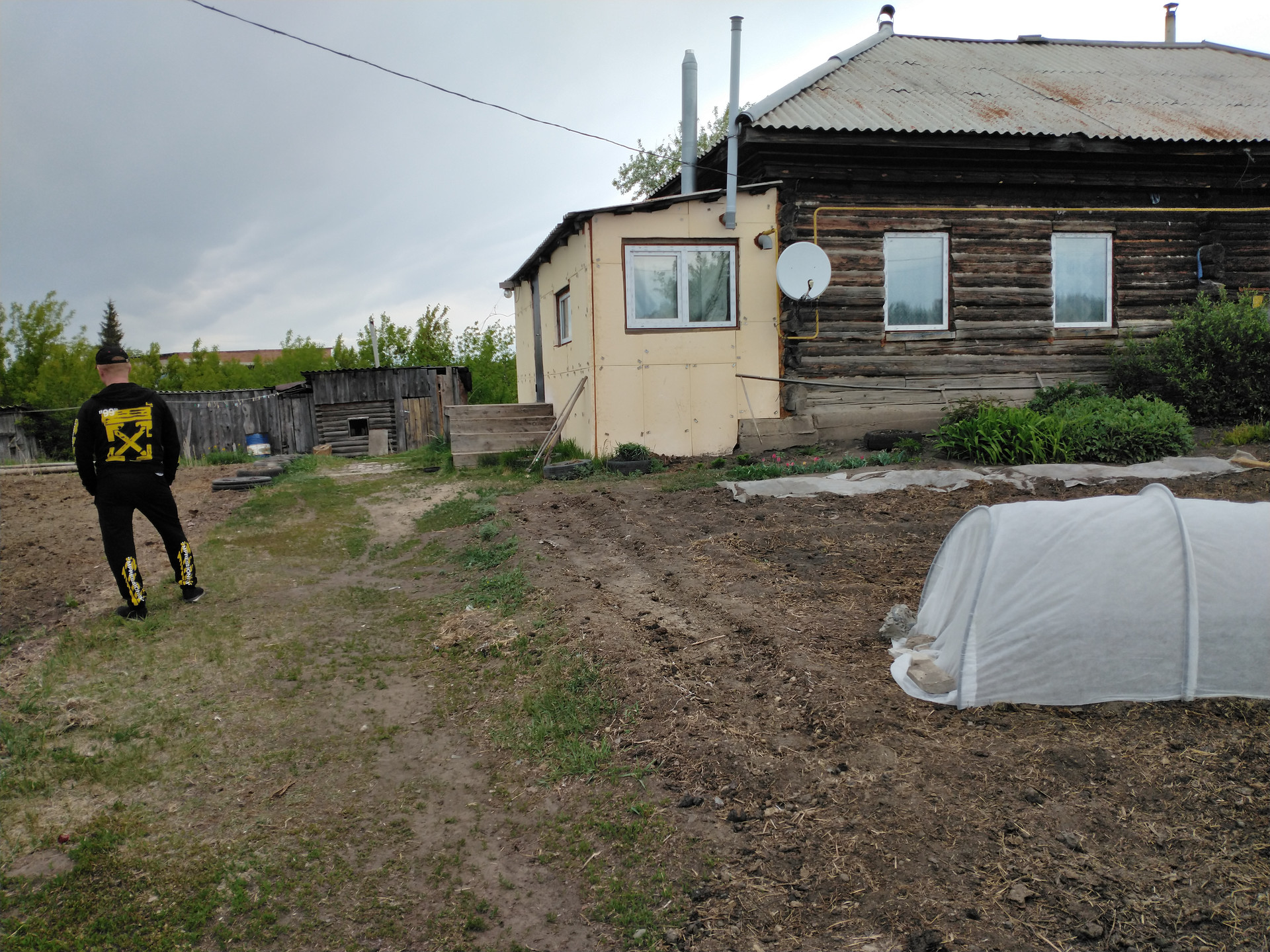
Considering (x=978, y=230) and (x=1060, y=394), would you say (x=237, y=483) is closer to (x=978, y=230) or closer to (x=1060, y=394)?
(x=978, y=230)

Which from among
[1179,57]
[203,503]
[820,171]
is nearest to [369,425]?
[203,503]

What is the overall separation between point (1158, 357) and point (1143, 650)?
955 cm

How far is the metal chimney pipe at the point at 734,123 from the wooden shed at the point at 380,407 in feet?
48.6

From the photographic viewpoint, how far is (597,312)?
34.7ft

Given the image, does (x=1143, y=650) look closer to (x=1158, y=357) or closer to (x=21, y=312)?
(x=1158, y=357)

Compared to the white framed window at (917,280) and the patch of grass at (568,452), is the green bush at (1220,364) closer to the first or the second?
the white framed window at (917,280)

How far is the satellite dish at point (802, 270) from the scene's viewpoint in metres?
10.5

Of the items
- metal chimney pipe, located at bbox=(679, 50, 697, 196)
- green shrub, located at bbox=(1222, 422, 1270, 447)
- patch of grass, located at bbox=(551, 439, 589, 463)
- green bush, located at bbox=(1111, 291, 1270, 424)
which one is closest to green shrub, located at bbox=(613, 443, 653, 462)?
patch of grass, located at bbox=(551, 439, 589, 463)

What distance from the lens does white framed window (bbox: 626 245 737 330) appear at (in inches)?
422

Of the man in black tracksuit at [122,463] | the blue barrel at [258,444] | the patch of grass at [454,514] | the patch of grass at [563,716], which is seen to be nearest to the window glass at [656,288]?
the patch of grass at [454,514]

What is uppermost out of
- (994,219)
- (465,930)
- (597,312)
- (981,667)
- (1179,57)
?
(1179,57)

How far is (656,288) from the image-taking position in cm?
1080

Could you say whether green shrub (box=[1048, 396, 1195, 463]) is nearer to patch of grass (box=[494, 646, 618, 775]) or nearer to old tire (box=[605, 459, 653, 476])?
old tire (box=[605, 459, 653, 476])

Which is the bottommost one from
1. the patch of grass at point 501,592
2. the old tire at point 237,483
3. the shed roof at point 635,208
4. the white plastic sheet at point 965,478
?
the patch of grass at point 501,592
